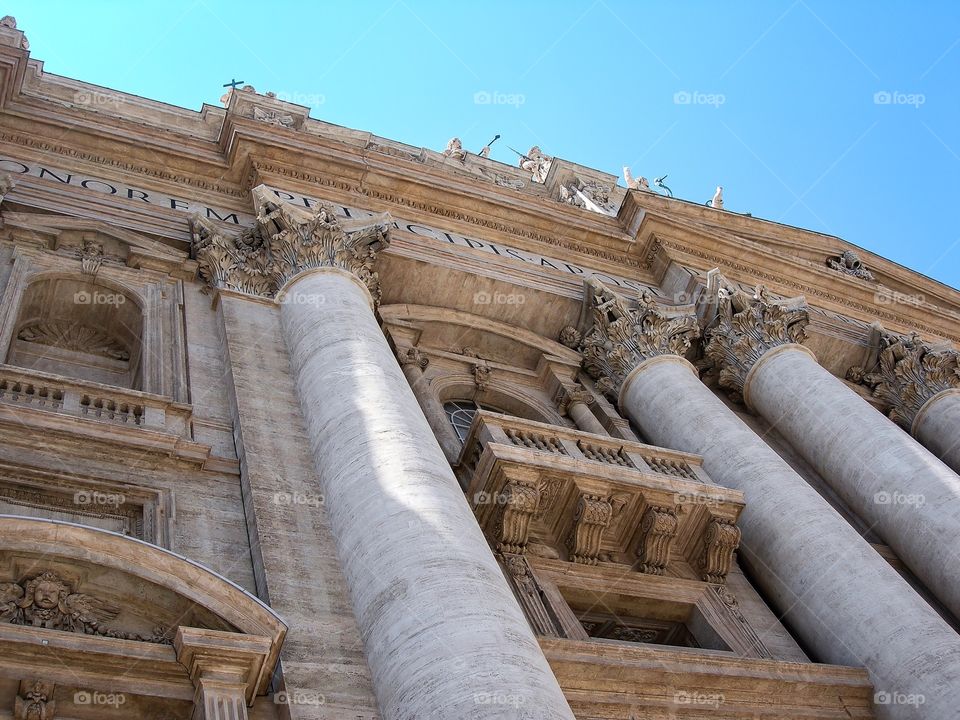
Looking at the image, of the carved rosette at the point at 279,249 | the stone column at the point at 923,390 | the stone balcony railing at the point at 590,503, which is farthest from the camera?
the stone column at the point at 923,390

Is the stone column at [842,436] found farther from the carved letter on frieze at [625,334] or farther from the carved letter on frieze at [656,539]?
the carved letter on frieze at [656,539]

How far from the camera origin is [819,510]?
14469mm

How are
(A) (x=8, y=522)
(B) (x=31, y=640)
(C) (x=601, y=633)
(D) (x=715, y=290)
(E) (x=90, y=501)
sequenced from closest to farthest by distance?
1. (B) (x=31, y=640)
2. (A) (x=8, y=522)
3. (E) (x=90, y=501)
4. (C) (x=601, y=633)
5. (D) (x=715, y=290)

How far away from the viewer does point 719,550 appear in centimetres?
1454

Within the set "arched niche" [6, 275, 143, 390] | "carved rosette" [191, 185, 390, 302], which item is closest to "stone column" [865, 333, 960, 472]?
"carved rosette" [191, 185, 390, 302]

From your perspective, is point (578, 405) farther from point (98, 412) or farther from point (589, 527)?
point (98, 412)

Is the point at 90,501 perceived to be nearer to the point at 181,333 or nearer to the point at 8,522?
the point at 8,522

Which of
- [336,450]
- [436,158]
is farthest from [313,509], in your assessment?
[436,158]

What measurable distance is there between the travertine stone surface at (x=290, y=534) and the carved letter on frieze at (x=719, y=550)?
592cm

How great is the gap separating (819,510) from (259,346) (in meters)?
7.98

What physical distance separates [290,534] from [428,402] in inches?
259

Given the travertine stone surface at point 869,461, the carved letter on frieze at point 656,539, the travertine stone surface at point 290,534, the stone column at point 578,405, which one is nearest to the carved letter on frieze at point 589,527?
the carved letter on frieze at point 656,539

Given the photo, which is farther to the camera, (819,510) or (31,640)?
(819,510)

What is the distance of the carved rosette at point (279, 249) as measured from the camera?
15.6 m
